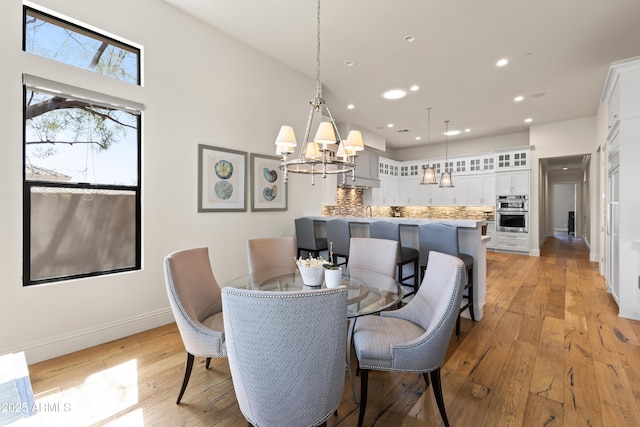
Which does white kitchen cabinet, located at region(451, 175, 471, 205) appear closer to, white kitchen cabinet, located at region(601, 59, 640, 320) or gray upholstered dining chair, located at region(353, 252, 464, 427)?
white kitchen cabinet, located at region(601, 59, 640, 320)

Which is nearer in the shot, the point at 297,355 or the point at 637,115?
the point at 297,355

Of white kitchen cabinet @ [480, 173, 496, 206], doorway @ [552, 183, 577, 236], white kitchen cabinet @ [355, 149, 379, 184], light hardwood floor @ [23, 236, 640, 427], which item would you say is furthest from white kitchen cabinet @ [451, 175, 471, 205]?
doorway @ [552, 183, 577, 236]

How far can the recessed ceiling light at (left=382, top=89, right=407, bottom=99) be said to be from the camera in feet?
16.0

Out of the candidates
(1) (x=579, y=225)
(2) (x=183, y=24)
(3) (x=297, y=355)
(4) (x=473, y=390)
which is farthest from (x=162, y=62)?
(1) (x=579, y=225)

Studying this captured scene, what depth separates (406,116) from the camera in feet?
20.2

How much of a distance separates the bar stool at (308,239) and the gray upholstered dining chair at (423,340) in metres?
2.12

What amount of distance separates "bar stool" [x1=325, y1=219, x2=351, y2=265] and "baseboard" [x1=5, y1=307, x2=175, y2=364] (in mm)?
2060

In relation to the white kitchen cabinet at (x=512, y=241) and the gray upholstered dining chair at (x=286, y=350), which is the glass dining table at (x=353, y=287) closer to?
the gray upholstered dining chair at (x=286, y=350)

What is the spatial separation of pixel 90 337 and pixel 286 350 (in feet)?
7.88

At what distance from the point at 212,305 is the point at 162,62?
2.48 m

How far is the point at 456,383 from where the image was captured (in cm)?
199

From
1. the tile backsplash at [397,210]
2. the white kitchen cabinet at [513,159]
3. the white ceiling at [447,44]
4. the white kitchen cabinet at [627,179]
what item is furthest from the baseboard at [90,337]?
the white kitchen cabinet at [513,159]

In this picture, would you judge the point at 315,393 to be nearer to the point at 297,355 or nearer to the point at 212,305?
the point at 297,355

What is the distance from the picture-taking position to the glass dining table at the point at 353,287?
1648 mm
